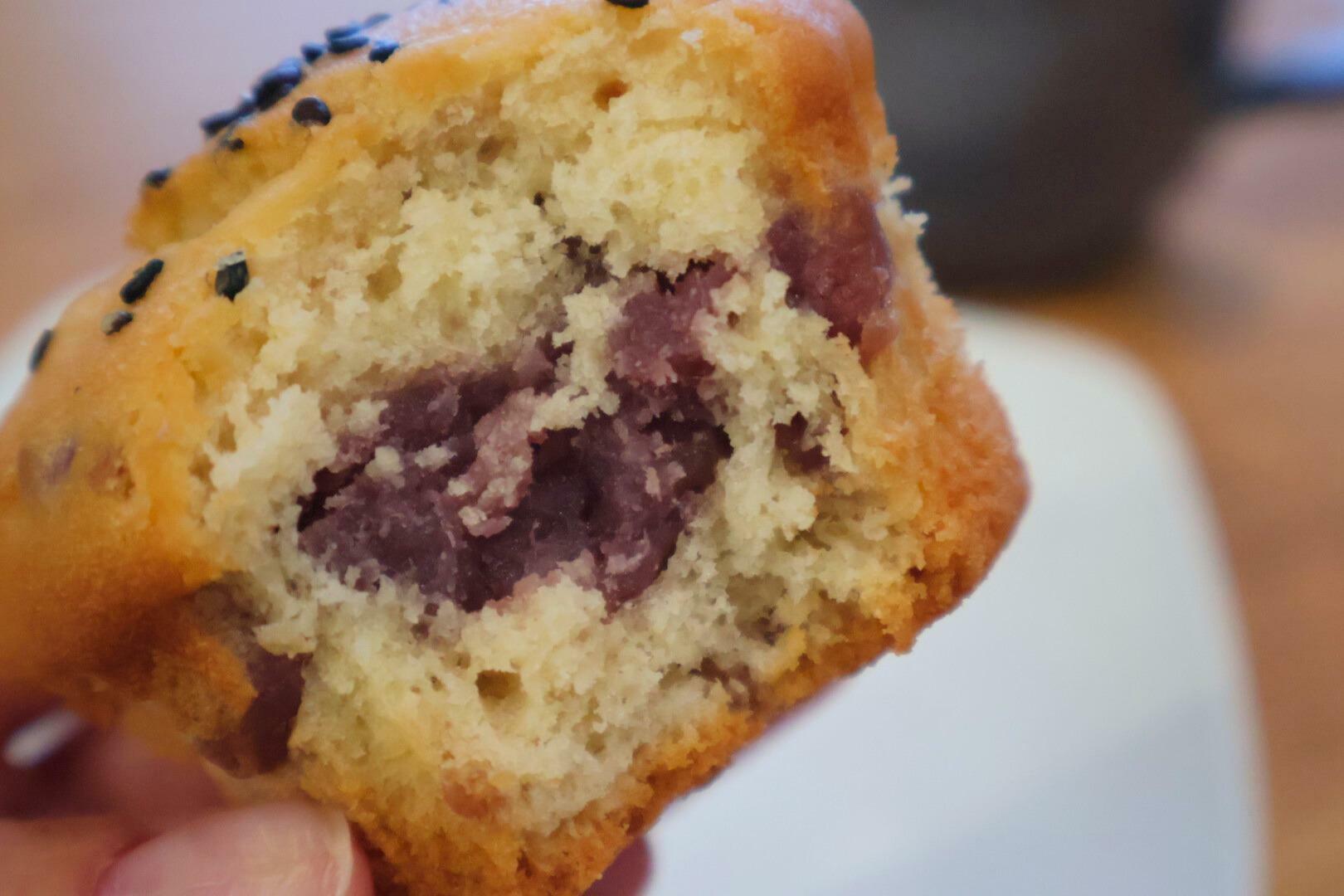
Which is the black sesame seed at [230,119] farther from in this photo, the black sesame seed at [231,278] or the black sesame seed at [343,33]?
the black sesame seed at [231,278]

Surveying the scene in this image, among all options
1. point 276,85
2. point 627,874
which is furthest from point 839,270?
point 627,874

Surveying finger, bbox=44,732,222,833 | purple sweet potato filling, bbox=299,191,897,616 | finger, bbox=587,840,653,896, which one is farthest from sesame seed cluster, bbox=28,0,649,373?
finger, bbox=587,840,653,896

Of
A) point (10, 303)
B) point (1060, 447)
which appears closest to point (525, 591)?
point (1060, 447)

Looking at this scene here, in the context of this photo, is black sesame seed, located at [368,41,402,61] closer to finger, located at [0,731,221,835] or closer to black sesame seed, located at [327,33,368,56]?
black sesame seed, located at [327,33,368,56]

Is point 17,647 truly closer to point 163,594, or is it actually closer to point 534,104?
point 163,594

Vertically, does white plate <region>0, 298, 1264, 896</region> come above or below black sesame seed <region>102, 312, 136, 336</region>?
below

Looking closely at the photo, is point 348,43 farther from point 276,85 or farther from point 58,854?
point 58,854
